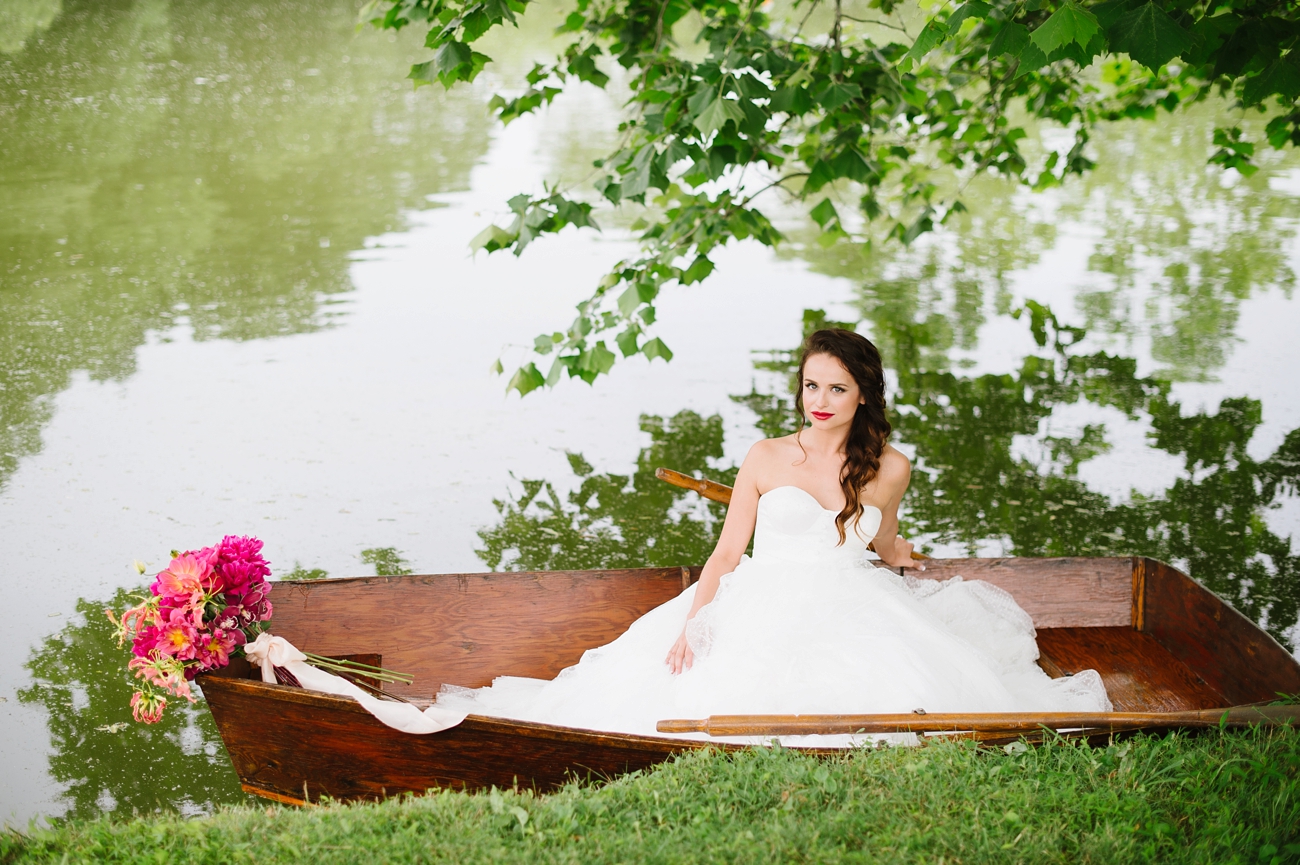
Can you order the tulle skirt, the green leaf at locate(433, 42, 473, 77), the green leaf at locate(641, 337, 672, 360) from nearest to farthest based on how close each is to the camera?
the tulle skirt < the green leaf at locate(433, 42, 473, 77) < the green leaf at locate(641, 337, 672, 360)

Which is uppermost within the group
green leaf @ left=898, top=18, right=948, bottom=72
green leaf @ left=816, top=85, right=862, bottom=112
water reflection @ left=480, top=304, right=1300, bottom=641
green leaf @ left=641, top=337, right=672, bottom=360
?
green leaf @ left=898, top=18, right=948, bottom=72

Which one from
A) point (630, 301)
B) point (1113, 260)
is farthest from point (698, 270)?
point (1113, 260)

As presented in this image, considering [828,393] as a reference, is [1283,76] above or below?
above

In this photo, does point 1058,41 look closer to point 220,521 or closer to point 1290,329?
point 220,521

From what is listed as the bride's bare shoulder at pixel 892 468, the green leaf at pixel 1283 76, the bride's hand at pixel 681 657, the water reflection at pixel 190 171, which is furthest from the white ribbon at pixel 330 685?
the water reflection at pixel 190 171

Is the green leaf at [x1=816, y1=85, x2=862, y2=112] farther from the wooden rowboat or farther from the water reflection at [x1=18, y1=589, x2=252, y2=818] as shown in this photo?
the water reflection at [x1=18, y1=589, x2=252, y2=818]

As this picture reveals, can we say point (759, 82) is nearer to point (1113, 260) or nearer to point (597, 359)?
point (597, 359)

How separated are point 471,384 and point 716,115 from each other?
4.53 m

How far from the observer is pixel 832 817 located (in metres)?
3.02

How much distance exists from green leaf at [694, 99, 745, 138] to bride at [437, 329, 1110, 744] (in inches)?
36.9

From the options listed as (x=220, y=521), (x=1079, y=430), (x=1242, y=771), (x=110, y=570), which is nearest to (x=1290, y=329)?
(x=1079, y=430)

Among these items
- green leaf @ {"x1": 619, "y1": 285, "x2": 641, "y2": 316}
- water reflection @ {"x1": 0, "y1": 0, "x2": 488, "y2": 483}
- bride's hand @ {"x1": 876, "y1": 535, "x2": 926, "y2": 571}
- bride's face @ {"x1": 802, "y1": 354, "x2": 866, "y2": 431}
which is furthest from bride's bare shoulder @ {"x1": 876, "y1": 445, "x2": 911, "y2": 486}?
water reflection @ {"x1": 0, "y1": 0, "x2": 488, "y2": 483}

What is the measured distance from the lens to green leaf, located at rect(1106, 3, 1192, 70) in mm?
3289

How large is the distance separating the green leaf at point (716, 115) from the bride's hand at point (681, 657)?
6.32 ft
